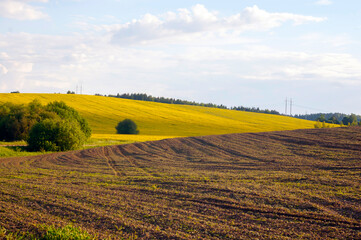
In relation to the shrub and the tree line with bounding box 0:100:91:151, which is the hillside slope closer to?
the tree line with bounding box 0:100:91:151

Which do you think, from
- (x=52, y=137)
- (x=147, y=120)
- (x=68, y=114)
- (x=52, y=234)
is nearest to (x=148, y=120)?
(x=147, y=120)

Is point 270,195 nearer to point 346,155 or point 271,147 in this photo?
point 346,155

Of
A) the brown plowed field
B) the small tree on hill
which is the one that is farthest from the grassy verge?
the small tree on hill

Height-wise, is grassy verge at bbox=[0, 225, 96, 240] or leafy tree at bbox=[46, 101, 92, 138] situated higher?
leafy tree at bbox=[46, 101, 92, 138]

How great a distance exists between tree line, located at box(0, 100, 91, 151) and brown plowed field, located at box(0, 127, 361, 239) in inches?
360

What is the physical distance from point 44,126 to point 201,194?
29.4m

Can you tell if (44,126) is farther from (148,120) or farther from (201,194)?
(148,120)

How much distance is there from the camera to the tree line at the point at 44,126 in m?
38.9

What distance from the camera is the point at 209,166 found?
2484cm

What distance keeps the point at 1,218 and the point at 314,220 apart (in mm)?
10053

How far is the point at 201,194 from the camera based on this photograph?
1496 cm

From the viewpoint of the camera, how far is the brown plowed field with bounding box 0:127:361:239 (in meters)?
10.3

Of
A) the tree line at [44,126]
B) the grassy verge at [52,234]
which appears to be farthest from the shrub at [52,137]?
the grassy verge at [52,234]

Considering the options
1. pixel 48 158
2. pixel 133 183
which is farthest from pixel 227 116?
pixel 133 183
